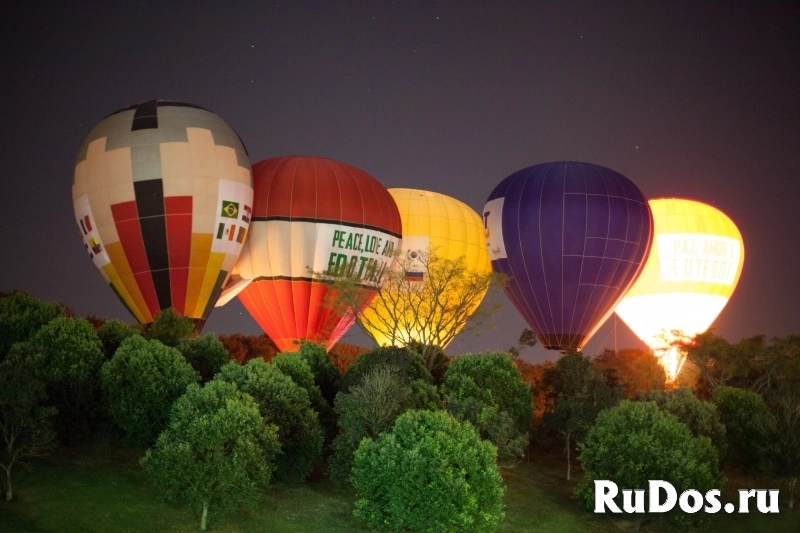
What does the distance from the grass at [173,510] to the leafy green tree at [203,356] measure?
248 inches

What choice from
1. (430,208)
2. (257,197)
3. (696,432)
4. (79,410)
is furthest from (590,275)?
(79,410)

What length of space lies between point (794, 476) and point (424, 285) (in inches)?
896

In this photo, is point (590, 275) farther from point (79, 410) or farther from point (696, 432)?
point (79, 410)

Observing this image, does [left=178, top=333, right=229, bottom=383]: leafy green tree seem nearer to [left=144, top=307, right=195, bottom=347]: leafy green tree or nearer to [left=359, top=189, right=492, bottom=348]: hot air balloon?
[left=144, top=307, right=195, bottom=347]: leafy green tree

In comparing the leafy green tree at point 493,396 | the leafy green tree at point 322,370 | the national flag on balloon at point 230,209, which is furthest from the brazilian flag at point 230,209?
the leafy green tree at point 493,396

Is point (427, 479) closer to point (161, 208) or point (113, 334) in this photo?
point (113, 334)

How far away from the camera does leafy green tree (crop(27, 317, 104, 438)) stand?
1505 inches

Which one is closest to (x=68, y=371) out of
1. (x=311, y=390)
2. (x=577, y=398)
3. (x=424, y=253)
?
(x=311, y=390)

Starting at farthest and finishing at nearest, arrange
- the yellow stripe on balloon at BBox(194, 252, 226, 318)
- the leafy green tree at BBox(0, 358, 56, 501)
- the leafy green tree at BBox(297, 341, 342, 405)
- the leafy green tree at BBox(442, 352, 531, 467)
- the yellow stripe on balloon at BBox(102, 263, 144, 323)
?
the yellow stripe on balloon at BBox(194, 252, 226, 318) < the yellow stripe on balloon at BBox(102, 263, 144, 323) < the leafy green tree at BBox(297, 341, 342, 405) < the leafy green tree at BBox(442, 352, 531, 467) < the leafy green tree at BBox(0, 358, 56, 501)

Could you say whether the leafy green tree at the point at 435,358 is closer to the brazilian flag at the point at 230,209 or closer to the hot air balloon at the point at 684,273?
the brazilian flag at the point at 230,209

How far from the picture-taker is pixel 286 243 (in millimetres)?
51844

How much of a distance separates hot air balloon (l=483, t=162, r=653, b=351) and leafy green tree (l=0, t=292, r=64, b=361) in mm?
32025

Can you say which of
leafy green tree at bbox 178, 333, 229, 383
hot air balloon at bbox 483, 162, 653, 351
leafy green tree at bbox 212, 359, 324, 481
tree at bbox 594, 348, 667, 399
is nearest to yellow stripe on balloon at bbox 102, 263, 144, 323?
leafy green tree at bbox 178, 333, 229, 383

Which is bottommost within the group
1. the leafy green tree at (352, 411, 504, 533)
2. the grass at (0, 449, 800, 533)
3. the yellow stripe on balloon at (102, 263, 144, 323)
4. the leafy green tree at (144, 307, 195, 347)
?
the grass at (0, 449, 800, 533)
